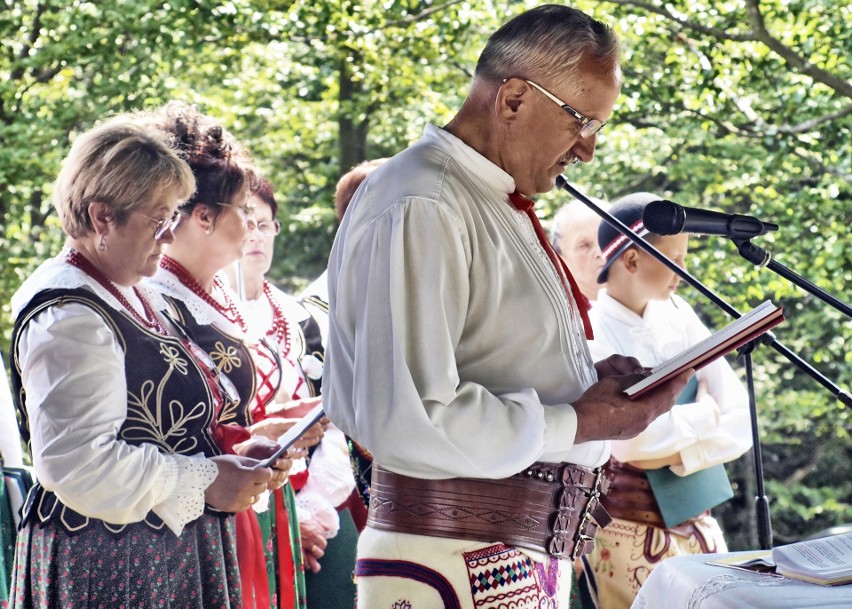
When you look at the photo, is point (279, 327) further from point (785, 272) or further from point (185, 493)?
point (785, 272)

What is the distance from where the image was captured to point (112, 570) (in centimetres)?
246

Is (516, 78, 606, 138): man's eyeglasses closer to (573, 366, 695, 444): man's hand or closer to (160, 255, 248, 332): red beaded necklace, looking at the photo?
(573, 366, 695, 444): man's hand

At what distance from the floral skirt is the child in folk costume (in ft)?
3.93

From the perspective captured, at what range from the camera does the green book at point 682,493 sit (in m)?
3.20

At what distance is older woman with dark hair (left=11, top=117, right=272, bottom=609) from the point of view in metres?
2.40

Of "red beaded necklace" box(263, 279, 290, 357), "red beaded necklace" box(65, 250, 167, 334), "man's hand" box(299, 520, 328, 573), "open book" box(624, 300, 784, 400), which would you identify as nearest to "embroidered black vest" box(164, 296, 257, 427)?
"red beaded necklace" box(65, 250, 167, 334)

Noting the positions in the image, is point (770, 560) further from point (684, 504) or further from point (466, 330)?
point (684, 504)

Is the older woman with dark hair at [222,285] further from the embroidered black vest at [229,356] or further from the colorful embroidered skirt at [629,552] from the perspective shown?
the colorful embroidered skirt at [629,552]

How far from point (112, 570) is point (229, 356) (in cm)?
69

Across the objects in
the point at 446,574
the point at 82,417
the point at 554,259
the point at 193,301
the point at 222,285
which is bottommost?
the point at 446,574

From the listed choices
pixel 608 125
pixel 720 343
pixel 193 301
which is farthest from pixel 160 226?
pixel 608 125

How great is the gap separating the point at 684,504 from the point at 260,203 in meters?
1.73

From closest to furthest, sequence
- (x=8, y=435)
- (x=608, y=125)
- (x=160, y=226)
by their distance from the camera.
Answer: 1. (x=160, y=226)
2. (x=8, y=435)
3. (x=608, y=125)

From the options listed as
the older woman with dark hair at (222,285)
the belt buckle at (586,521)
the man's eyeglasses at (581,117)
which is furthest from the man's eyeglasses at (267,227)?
the belt buckle at (586,521)
